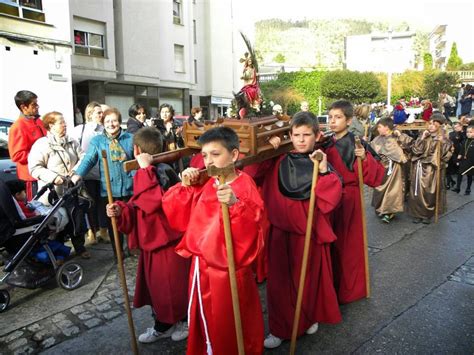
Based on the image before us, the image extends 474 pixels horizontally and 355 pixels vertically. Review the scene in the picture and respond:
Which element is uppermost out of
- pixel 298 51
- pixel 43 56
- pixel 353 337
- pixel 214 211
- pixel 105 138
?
pixel 298 51

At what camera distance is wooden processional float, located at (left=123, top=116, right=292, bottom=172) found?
10.4ft

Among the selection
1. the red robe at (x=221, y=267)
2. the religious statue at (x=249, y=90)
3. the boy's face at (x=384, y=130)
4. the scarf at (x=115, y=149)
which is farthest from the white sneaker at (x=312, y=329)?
the boy's face at (x=384, y=130)

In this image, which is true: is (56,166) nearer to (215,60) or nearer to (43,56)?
(43,56)

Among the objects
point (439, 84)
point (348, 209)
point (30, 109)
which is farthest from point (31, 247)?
point (439, 84)

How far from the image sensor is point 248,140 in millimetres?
3199

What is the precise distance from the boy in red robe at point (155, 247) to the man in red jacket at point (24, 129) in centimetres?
262

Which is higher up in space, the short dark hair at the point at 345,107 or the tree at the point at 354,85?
the tree at the point at 354,85

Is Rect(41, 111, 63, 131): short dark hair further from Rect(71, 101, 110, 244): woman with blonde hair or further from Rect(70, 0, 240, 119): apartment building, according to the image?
Rect(70, 0, 240, 119): apartment building

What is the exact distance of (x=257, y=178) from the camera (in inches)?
146

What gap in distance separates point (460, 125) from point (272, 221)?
33.1ft

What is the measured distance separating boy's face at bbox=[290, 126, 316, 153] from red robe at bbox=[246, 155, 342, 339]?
184mm

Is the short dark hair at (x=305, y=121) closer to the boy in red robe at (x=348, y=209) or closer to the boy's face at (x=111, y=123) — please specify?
the boy in red robe at (x=348, y=209)

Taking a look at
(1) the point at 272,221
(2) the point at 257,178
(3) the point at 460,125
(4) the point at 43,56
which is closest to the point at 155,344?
(1) the point at 272,221

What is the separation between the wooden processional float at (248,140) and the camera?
3160 millimetres
